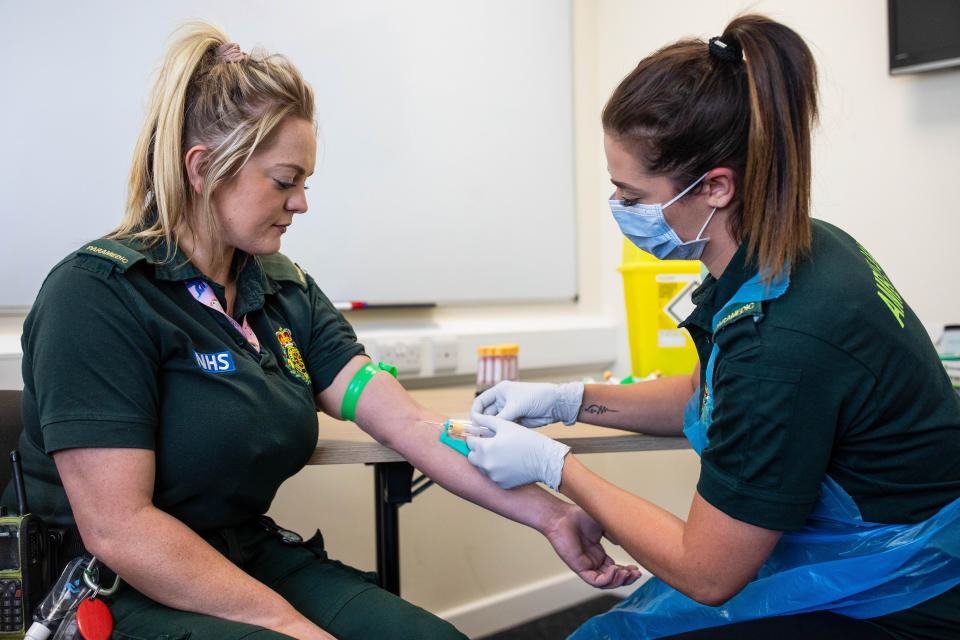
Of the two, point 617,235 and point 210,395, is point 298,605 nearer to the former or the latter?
point 210,395

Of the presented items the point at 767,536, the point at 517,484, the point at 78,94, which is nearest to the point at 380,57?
the point at 78,94

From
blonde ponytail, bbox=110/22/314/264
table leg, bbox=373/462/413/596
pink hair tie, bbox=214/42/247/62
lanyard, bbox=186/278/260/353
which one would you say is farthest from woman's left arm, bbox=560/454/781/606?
pink hair tie, bbox=214/42/247/62

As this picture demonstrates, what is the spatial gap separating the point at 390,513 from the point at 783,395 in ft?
2.91

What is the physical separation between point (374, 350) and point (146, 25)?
1065 mm

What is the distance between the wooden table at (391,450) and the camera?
1370mm

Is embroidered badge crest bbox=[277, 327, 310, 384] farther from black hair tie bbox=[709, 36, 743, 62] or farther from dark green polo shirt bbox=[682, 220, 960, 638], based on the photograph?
black hair tie bbox=[709, 36, 743, 62]

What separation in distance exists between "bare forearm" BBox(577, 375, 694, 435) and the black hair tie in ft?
2.22

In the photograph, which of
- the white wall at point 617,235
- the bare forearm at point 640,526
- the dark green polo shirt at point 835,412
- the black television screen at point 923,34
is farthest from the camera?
the white wall at point 617,235

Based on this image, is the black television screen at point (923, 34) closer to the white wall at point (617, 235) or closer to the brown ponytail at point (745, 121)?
the white wall at point (617, 235)

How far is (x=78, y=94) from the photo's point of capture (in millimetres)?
1822

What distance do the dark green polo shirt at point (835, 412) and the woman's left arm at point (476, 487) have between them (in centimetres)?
39

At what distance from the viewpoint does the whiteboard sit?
70.2 inches

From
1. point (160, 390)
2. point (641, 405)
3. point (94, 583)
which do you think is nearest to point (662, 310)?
point (641, 405)

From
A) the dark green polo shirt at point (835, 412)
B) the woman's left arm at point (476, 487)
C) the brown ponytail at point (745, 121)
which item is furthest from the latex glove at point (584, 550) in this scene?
the brown ponytail at point (745, 121)
